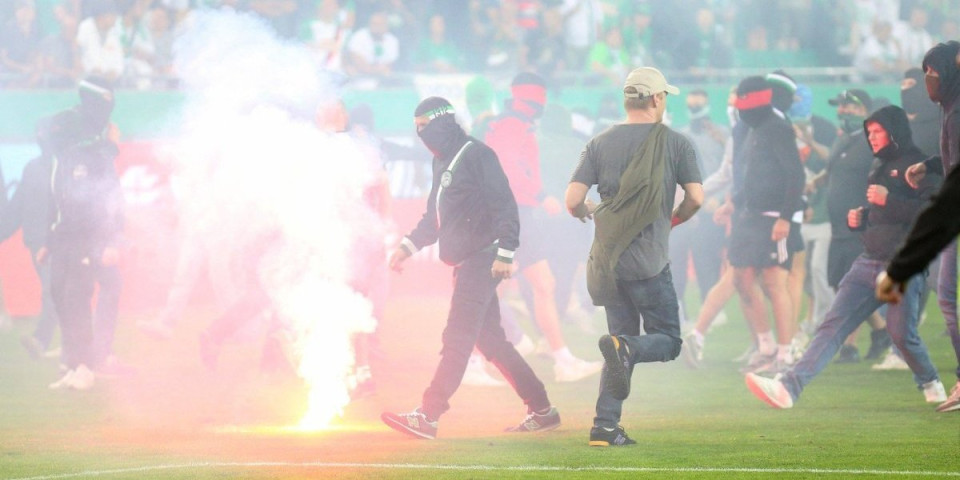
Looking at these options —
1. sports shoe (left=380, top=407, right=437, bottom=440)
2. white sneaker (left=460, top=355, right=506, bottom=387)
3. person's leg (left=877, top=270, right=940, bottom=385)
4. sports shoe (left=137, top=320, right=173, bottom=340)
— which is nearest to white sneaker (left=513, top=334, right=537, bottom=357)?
white sneaker (left=460, top=355, right=506, bottom=387)

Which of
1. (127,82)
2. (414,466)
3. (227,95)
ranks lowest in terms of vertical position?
(414,466)

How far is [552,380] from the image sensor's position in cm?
1102

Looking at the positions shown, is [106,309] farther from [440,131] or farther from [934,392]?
[934,392]

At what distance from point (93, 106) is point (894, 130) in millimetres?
6059

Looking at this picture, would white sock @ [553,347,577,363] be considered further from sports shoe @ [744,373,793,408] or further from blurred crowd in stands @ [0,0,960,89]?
blurred crowd in stands @ [0,0,960,89]

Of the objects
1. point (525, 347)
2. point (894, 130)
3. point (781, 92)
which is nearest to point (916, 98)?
point (781, 92)

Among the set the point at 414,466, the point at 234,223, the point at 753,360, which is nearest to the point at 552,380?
the point at 753,360

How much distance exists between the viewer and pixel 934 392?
8.85 metres

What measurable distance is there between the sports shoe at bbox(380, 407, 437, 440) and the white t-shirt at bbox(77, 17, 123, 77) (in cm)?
1055

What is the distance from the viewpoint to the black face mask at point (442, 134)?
8.30 m

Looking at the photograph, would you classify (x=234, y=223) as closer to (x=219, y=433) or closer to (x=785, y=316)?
(x=219, y=433)

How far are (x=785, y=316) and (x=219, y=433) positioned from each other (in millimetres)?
4848

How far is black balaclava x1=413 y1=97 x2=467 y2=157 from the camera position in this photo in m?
8.30

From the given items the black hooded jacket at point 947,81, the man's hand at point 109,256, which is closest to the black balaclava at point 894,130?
the black hooded jacket at point 947,81
